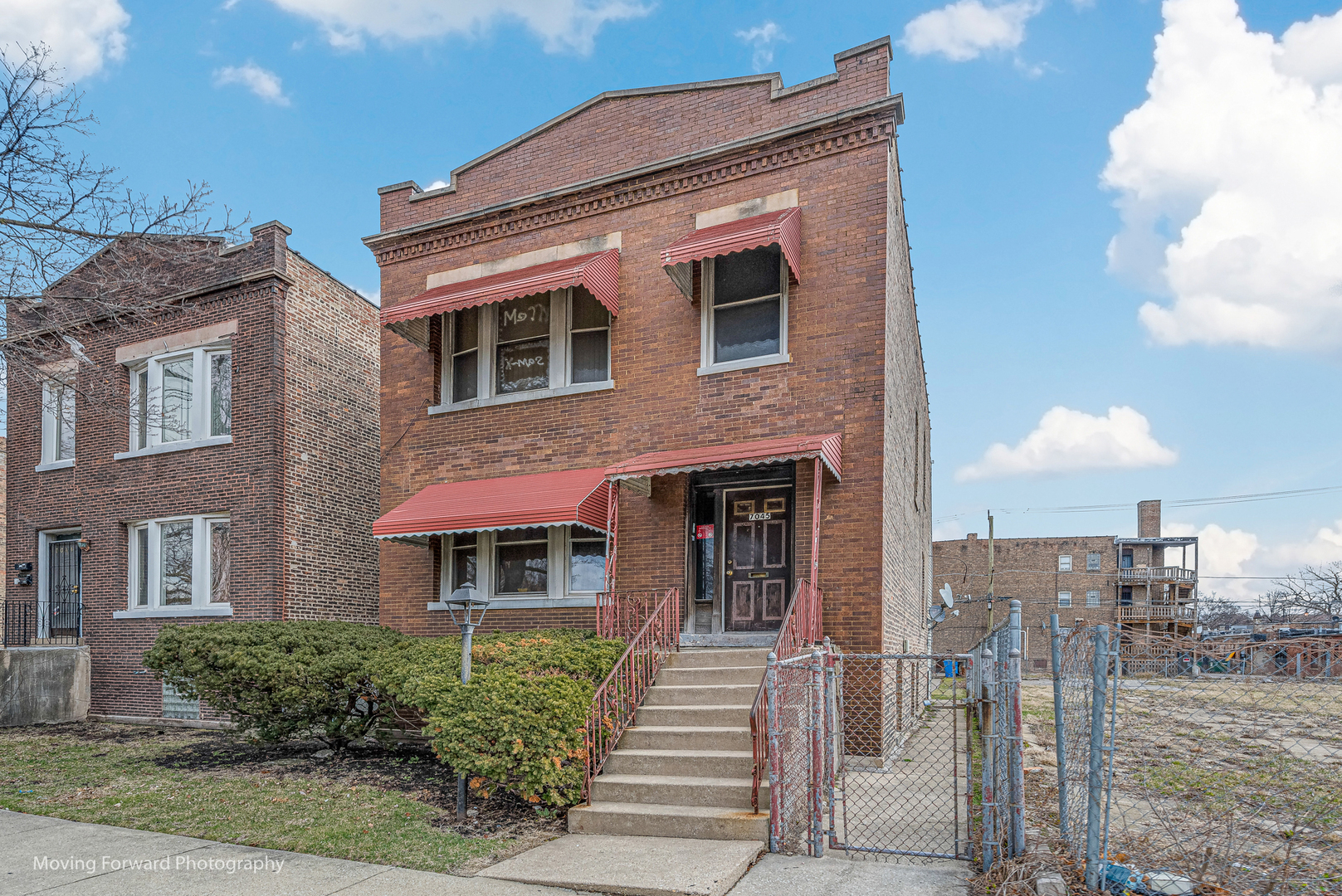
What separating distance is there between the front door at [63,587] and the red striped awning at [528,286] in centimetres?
998

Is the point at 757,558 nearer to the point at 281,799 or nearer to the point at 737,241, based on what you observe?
the point at 737,241

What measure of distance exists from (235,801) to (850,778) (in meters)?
6.53

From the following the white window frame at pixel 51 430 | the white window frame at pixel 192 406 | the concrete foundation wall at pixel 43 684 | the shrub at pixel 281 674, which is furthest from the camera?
the white window frame at pixel 51 430

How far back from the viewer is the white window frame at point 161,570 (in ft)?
51.4

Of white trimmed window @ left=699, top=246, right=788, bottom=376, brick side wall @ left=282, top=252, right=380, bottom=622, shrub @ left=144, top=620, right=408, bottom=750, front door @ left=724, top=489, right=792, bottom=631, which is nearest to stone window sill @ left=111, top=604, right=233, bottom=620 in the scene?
brick side wall @ left=282, top=252, right=380, bottom=622

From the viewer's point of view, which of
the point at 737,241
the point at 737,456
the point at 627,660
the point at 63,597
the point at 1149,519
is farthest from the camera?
the point at 1149,519

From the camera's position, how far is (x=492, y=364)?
13.6m

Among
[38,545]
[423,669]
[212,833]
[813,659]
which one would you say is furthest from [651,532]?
[38,545]

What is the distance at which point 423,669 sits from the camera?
9.02 metres

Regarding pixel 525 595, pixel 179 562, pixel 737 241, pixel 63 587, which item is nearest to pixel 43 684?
pixel 63 587

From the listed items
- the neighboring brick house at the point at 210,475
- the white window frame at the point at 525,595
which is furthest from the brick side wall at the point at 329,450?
the white window frame at the point at 525,595

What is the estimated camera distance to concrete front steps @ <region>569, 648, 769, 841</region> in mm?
7398

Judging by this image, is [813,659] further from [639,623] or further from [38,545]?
[38,545]

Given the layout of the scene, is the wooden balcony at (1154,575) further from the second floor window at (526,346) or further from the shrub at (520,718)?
the shrub at (520,718)
